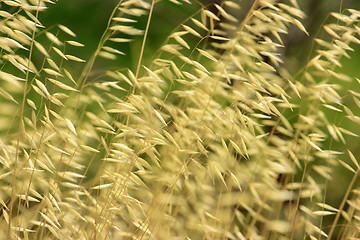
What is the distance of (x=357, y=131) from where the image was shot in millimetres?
2729

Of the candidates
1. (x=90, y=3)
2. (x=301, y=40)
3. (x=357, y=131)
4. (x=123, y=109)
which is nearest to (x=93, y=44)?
(x=90, y=3)

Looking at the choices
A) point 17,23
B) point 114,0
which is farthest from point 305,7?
point 17,23

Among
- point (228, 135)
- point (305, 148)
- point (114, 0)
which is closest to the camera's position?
point (228, 135)

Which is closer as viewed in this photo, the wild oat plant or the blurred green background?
the wild oat plant

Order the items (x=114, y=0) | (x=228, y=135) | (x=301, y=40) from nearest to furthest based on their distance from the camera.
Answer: (x=228, y=135) → (x=301, y=40) → (x=114, y=0)

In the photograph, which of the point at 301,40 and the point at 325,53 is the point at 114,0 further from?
the point at 325,53

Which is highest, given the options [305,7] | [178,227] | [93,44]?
[305,7]

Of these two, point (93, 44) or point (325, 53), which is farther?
point (93, 44)

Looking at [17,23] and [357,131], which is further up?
[17,23]

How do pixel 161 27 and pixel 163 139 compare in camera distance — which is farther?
pixel 161 27

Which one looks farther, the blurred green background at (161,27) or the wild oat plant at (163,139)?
the blurred green background at (161,27)

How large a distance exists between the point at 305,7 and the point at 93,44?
1.18 m

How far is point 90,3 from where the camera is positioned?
2602 mm

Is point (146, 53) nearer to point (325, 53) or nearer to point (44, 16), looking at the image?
point (44, 16)
